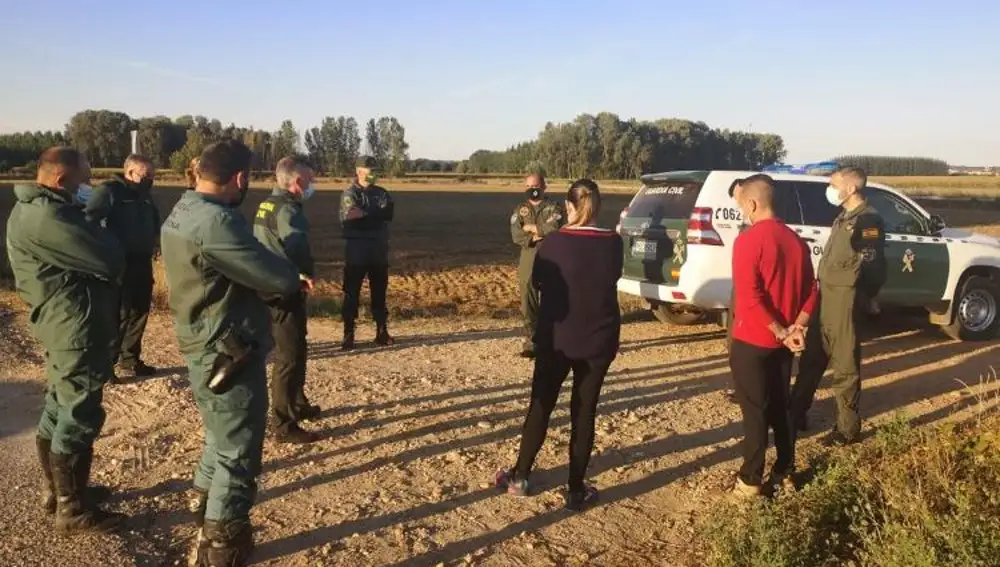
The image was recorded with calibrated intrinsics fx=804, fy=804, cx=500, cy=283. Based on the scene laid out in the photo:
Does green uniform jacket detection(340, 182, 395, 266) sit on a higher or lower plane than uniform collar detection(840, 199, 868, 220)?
lower

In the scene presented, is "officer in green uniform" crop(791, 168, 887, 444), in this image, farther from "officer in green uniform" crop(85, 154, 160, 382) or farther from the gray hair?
A: "officer in green uniform" crop(85, 154, 160, 382)

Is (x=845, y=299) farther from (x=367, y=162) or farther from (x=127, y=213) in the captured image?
(x=127, y=213)

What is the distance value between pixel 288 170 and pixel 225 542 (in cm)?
271

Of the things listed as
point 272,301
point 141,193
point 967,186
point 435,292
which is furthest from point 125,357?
point 967,186

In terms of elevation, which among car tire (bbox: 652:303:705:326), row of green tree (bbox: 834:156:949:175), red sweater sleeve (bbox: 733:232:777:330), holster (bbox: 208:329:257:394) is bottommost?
car tire (bbox: 652:303:705:326)

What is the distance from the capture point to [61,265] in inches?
159

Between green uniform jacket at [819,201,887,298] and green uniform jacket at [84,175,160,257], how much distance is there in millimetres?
5630

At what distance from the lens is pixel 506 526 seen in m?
4.29

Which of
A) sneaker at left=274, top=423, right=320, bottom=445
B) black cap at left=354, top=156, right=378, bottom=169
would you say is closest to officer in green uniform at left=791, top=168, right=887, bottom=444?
sneaker at left=274, top=423, right=320, bottom=445

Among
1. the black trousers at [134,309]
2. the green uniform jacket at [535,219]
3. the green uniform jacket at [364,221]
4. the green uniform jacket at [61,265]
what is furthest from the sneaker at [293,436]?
the green uniform jacket at [535,219]

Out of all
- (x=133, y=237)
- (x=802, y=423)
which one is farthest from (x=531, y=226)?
(x=133, y=237)

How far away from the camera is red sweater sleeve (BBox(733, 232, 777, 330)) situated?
444 centimetres

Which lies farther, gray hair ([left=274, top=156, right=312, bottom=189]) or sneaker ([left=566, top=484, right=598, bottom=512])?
gray hair ([left=274, top=156, right=312, bottom=189])

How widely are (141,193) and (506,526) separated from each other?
4646 mm
